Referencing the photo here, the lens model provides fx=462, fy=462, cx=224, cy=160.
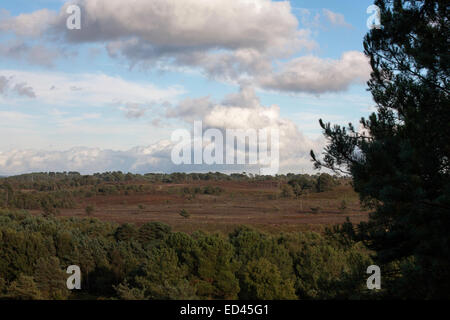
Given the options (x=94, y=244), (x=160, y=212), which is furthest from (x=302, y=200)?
(x=94, y=244)

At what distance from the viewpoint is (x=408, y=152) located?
25.2 ft

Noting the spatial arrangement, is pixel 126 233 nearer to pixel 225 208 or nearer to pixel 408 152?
pixel 408 152

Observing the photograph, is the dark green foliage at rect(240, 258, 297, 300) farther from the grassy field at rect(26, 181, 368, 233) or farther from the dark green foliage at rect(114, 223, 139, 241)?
the grassy field at rect(26, 181, 368, 233)

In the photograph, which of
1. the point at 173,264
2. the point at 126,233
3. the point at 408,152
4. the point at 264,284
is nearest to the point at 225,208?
the point at 126,233

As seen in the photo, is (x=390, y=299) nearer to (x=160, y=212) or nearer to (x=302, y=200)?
(x=160, y=212)

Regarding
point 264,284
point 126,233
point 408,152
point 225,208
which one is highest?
point 408,152

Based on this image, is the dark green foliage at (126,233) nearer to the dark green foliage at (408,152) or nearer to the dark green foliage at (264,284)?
the dark green foliage at (264,284)

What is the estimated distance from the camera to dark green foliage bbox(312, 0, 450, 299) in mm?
8203

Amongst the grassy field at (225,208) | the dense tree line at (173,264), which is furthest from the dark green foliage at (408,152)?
the grassy field at (225,208)

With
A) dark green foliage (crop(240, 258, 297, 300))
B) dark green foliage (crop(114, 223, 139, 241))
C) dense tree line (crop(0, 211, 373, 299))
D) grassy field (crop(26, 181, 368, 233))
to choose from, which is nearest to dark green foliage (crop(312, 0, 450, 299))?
dense tree line (crop(0, 211, 373, 299))

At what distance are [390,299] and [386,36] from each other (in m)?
6.21

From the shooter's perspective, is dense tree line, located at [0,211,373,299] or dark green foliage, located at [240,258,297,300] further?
dense tree line, located at [0,211,373,299]

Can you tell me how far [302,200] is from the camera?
110m

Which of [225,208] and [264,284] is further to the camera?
[225,208]
